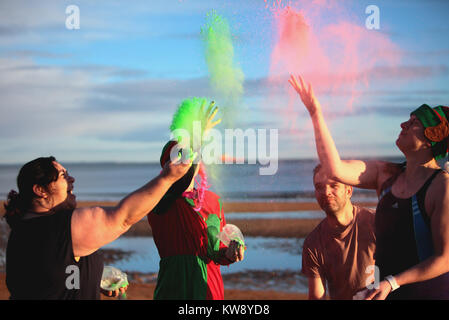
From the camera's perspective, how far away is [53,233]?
282cm

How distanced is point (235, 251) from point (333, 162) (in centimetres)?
78

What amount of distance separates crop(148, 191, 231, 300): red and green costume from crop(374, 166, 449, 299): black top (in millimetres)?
959

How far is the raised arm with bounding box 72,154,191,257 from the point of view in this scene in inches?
105

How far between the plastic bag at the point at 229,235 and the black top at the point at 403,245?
0.83 m

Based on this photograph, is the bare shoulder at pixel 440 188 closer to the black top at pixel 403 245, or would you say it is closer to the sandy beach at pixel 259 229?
the black top at pixel 403 245

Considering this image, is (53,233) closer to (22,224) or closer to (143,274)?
(22,224)

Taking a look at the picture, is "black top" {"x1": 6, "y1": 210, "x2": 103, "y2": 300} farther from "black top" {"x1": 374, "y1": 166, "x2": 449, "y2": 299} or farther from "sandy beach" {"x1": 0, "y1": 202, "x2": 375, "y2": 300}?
"sandy beach" {"x1": 0, "y1": 202, "x2": 375, "y2": 300}

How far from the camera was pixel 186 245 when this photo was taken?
11.8 ft

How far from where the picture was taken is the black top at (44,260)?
2.81m

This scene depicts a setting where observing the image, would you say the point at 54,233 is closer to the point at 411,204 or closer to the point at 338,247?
the point at 411,204

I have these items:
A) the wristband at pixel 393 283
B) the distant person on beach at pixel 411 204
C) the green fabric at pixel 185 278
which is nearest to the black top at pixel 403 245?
the distant person on beach at pixel 411 204

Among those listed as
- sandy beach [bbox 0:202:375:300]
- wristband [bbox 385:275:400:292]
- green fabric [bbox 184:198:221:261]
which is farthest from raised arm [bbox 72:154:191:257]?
sandy beach [bbox 0:202:375:300]

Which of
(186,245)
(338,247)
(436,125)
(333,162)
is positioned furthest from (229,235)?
(436,125)
